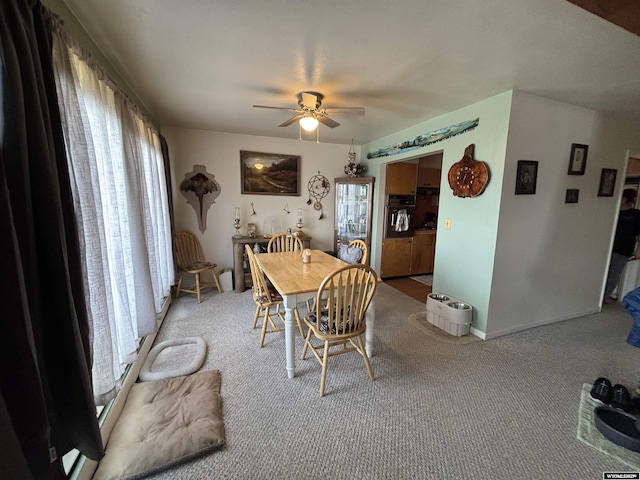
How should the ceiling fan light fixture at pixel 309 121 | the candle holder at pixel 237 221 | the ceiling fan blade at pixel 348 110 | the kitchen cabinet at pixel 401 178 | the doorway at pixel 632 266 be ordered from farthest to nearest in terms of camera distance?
the kitchen cabinet at pixel 401 178, the candle holder at pixel 237 221, the doorway at pixel 632 266, the ceiling fan light fixture at pixel 309 121, the ceiling fan blade at pixel 348 110

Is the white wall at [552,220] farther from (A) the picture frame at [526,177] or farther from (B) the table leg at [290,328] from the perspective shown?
(B) the table leg at [290,328]

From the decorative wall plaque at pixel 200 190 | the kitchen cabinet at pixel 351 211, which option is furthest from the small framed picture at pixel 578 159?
the decorative wall plaque at pixel 200 190

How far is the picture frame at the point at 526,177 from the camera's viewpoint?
255 cm

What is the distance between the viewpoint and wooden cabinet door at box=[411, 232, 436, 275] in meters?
4.83

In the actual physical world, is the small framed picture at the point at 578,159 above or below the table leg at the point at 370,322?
above

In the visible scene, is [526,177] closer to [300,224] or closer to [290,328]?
[290,328]

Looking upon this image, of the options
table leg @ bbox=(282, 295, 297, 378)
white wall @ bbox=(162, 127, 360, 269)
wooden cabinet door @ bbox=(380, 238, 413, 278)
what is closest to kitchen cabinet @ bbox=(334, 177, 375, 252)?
white wall @ bbox=(162, 127, 360, 269)

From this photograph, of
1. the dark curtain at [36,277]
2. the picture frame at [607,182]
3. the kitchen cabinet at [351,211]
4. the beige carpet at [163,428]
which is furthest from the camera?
the kitchen cabinet at [351,211]

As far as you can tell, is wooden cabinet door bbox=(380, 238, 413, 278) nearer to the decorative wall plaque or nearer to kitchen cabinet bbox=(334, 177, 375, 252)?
kitchen cabinet bbox=(334, 177, 375, 252)

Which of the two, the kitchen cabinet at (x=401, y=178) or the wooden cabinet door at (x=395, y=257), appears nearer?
the kitchen cabinet at (x=401, y=178)

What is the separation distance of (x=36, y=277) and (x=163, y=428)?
1.24 metres

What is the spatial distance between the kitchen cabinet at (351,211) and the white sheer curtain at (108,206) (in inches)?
119

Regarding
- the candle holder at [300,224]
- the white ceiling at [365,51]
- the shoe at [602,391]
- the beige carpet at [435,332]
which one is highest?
the white ceiling at [365,51]

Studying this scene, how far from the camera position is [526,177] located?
8.50 feet
